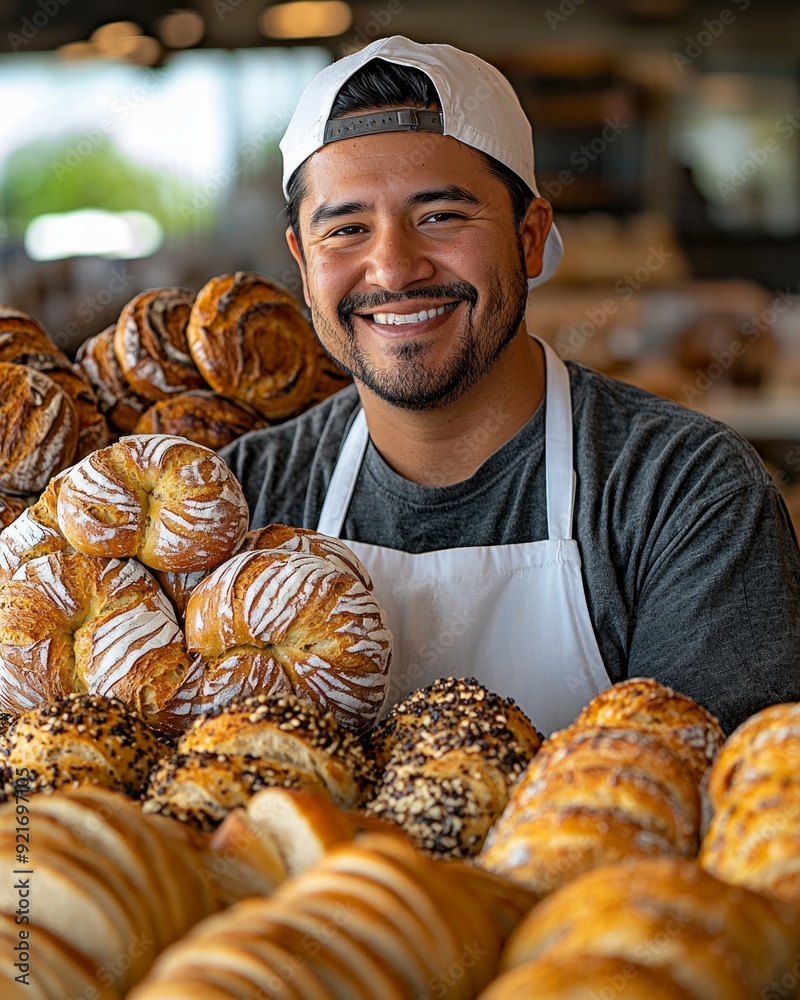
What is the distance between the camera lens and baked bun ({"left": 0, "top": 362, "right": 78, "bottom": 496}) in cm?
183

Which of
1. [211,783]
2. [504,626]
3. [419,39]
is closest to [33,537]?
[211,783]

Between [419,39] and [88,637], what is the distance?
833cm

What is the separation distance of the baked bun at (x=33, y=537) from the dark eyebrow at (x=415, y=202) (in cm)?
76

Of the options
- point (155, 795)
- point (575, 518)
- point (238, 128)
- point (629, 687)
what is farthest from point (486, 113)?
point (238, 128)

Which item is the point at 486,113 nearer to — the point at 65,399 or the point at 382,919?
the point at 65,399

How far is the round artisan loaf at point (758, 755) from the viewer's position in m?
0.85

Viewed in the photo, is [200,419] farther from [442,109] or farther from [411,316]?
[442,109]

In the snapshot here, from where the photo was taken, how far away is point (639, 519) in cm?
196

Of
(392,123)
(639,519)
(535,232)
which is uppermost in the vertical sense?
(392,123)

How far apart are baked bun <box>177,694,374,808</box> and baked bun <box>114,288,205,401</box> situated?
124 centimetres

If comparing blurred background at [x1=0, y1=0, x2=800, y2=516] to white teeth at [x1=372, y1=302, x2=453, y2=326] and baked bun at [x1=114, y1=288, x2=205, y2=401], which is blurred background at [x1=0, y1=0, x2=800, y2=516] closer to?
baked bun at [x1=114, y1=288, x2=205, y2=401]

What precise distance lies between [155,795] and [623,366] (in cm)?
571

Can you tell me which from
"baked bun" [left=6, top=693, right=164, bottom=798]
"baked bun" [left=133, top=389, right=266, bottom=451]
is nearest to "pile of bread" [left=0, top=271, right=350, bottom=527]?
"baked bun" [left=133, top=389, right=266, bottom=451]

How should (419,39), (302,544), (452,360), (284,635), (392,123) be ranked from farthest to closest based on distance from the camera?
1. (419,39)
2. (452,360)
3. (392,123)
4. (302,544)
5. (284,635)
